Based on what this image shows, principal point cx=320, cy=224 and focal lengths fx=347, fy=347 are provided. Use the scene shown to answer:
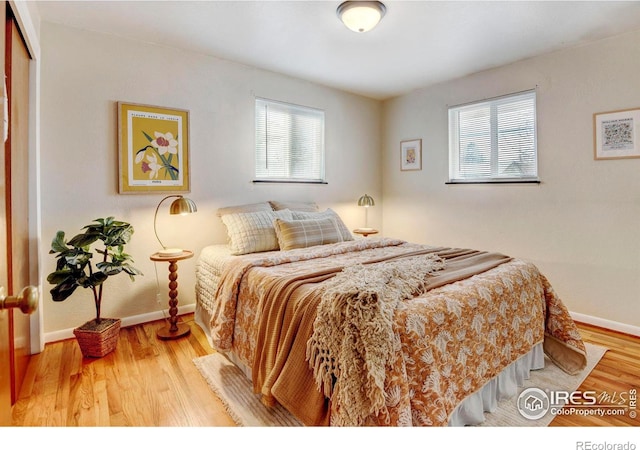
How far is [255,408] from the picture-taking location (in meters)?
1.83

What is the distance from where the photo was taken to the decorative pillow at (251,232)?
2.88 metres

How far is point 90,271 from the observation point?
2.38 metres

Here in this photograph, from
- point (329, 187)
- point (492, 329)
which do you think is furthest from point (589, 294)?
point (329, 187)

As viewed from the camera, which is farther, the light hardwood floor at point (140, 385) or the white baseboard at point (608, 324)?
the white baseboard at point (608, 324)

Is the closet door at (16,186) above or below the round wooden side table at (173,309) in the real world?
above

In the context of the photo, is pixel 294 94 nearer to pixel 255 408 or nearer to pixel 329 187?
pixel 329 187

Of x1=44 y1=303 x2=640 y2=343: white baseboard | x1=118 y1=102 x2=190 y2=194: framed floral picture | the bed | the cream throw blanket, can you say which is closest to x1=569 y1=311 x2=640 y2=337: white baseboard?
x1=44 y1=303 x2=640 y2=343: white baseboard

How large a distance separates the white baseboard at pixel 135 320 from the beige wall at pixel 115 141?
0.01m

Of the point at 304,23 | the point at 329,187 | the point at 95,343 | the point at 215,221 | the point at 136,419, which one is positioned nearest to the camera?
the point at 136,419

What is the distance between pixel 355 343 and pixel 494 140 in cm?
315

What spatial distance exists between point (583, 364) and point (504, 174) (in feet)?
6.64

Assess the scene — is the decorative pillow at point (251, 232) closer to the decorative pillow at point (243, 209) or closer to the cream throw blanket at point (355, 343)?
the decorative pillow at point (243, 209)

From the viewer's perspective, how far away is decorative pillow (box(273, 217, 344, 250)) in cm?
293

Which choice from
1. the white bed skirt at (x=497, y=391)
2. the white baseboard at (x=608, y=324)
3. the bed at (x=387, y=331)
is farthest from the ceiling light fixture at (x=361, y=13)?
the white baseboard at (x=608, y=324)
